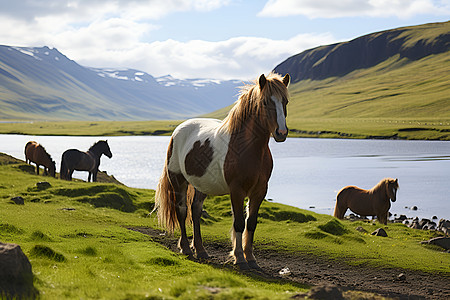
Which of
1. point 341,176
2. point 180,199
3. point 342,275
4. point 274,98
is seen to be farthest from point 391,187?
point 341,176

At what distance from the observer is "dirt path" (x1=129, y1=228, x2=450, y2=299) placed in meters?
9.23

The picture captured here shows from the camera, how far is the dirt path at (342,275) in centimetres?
923

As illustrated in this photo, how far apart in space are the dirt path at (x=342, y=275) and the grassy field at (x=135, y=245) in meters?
0.57

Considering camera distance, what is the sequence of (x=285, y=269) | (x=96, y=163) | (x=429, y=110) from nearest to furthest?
(x=285, y=269)
(x=96, y=163)
(x=429, y=110)

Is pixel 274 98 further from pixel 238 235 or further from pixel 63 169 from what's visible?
pixel 63 169

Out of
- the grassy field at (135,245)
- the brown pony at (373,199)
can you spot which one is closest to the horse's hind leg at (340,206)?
the brown pony at (373,199)

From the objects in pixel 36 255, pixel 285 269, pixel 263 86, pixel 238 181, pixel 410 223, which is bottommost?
pixel 410 223

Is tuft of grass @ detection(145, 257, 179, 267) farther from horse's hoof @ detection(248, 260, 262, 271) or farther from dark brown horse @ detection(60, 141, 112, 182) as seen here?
dark brown horse @ detection(60, 141, 112, 182)

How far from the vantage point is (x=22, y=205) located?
16.6 metres

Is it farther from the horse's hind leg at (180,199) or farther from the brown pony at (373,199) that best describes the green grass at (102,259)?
the brown pony at (373,199)

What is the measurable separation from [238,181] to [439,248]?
960 cm

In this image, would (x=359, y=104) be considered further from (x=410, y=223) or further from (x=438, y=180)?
(x=410, y=223)

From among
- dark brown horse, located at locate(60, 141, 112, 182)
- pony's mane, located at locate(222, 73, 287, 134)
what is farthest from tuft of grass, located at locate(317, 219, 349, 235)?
dark brown horse, located at locate(60, 141, 112, 182)

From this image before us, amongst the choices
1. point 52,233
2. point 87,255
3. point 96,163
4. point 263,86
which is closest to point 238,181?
point 263,86
